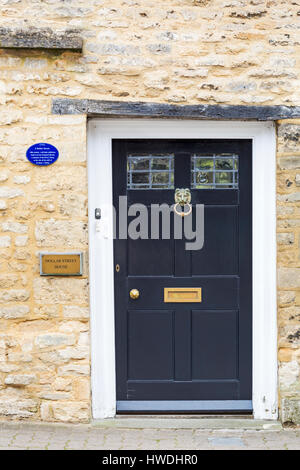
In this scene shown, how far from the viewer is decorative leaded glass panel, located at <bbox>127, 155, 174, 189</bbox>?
470cm

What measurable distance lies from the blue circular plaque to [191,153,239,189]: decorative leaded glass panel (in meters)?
1.15

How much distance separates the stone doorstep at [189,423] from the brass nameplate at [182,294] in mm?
972

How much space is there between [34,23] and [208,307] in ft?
8.83

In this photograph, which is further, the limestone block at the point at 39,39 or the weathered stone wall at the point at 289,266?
the weathered stone wall at the point at 289,266

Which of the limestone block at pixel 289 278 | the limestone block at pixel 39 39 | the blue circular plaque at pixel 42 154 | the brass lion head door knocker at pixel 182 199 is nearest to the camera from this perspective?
the limestone block at pixel 39 39

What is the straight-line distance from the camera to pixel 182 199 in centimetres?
468

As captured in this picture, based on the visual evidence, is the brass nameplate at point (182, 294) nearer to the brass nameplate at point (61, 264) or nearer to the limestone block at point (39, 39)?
the brass nameplate at point (61, 264)

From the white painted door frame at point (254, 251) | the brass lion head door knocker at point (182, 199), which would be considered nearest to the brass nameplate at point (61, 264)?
the white painted door frame at point (254, 251)

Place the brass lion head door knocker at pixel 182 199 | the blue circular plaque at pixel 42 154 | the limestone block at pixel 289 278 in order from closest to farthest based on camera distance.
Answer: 1. the blue circular plaque at pixel 42 154
2. the limestone block at pixel 289 278
3. the brass lion head door knocker at pixel 182 199

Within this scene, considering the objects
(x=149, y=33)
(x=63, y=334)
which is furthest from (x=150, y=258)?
(x=149, y=33)

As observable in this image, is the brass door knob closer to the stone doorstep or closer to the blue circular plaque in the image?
the stone doorstep

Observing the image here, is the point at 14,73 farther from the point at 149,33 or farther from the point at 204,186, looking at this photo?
the point at 204,186

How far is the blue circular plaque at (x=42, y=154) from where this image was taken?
175 inches

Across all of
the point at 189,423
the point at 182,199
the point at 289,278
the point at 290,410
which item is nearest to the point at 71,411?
the point at 189,423
